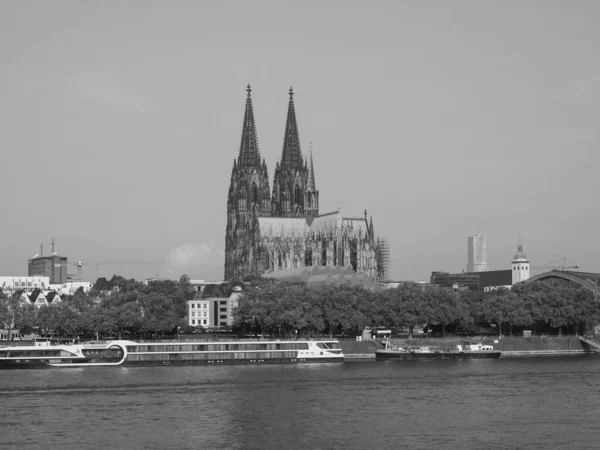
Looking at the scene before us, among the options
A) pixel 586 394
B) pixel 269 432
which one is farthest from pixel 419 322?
pixel 269 432

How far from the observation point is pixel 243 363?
414 feet

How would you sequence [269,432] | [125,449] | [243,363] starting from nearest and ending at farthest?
1. [125,449]
2. [269,432]
3. [243,363]

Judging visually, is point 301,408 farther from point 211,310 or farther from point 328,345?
point 211,310

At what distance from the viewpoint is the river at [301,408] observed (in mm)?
69456

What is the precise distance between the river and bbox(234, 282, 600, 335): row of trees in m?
36.5

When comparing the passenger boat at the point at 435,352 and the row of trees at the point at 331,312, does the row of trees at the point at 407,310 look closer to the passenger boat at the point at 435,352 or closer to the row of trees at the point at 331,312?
the row of trees at the point at 331,312

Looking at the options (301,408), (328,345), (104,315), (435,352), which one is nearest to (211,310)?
(104,315)

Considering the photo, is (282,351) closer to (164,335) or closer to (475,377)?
(475,377)

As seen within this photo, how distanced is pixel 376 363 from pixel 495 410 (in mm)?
47199

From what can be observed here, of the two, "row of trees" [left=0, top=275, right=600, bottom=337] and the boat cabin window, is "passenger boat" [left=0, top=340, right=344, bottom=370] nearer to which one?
the boat cabin window

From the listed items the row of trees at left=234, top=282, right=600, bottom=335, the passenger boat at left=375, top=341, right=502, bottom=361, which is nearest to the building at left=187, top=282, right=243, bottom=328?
the row of trees at left=234, top=282, right=600, bottom=335

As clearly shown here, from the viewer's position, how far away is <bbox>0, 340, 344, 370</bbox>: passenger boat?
12031cm

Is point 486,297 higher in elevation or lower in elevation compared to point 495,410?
higher

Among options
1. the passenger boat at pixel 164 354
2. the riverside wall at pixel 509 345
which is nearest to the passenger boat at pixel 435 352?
the riverside wall at pixel 509 345
